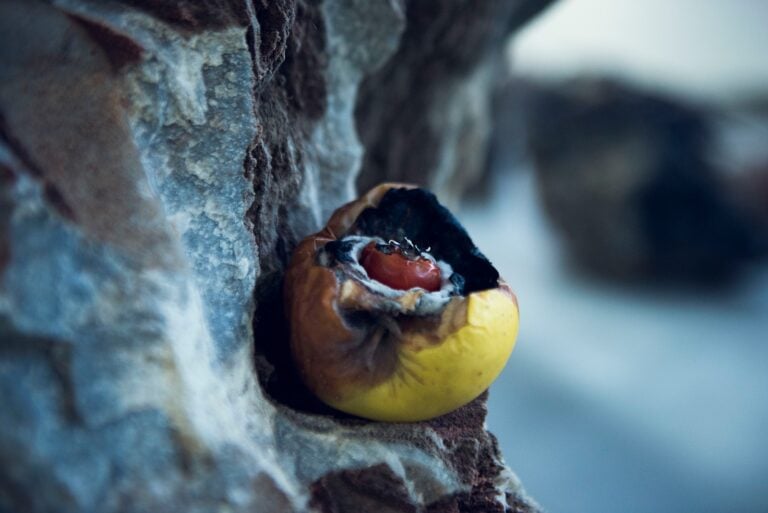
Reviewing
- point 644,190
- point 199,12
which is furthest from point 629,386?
point 199,12

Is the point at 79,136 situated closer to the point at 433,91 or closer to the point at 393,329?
the point at 393,329

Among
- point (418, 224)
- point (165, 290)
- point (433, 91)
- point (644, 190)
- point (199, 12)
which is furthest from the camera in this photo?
point (644, 190)

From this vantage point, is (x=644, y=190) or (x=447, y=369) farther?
(x=644, y=190)

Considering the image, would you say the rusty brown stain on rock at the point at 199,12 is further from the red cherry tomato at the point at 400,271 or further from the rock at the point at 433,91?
the rock at the point at 433,91

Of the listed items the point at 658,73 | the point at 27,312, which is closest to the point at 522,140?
the point at 658,73

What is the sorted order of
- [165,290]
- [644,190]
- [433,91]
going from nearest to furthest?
[165,290] → [433,91] → [644,190]

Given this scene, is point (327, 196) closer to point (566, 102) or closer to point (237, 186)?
point (237, 186)

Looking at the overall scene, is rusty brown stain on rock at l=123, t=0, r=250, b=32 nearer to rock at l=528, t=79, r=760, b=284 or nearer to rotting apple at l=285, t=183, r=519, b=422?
rotting apple at l=285, t=183, r=519, b=422

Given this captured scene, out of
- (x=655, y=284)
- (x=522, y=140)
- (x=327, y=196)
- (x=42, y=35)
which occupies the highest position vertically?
(x=42, y=35)
